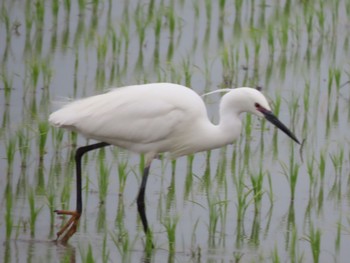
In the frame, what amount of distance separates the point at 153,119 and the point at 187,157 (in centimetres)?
157

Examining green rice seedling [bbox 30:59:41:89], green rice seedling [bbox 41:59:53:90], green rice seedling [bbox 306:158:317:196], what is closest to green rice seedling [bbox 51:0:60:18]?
green rice seedling [bbox 41:59:53:90]

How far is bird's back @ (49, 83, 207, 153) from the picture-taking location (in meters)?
7.02

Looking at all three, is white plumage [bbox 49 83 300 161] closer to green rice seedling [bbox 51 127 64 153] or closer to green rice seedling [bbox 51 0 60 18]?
green rice seedling [bbox 51 127 64 153]

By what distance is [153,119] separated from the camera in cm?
706

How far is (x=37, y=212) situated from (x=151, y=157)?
2.72ft

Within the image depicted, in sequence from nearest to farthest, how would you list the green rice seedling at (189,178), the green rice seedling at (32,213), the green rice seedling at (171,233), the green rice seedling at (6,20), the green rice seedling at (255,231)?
the green rice seedling at (171,233), the green rice seedling at (32,213), the green rice seedling at (255,231), the green rice seedling at (189,178), the green rice seedling at (6,20)

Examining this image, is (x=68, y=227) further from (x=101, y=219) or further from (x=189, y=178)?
(x=189, y=178)

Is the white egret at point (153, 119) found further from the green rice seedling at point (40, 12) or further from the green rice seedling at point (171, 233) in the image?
the green rice seedling at point (40, 12)

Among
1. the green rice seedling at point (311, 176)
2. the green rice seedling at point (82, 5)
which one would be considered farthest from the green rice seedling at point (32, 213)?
the green rice seedling at point (82, 5)

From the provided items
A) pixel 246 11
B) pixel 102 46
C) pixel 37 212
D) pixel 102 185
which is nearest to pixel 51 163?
pixel 102 185

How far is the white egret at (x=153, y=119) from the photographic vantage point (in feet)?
22.9

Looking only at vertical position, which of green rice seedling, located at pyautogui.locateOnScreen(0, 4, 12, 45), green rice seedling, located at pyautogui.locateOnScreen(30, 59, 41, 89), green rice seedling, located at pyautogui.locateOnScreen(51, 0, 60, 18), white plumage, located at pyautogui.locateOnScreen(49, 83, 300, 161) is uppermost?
green rice seedling, located at pyautogui.locateOnScreen(51, 0, 60, 18)

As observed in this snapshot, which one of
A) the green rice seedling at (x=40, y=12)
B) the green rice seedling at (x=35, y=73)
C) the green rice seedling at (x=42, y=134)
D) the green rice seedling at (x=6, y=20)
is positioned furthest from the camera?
the green rice seedling at (x=40, y=12)

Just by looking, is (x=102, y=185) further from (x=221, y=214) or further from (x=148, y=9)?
(x=148, y=9)
